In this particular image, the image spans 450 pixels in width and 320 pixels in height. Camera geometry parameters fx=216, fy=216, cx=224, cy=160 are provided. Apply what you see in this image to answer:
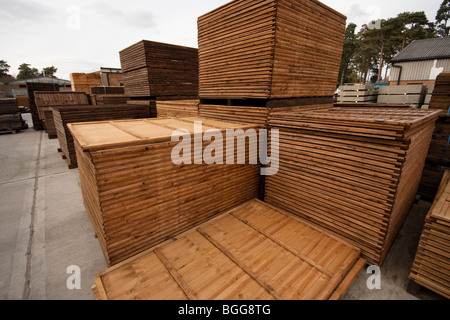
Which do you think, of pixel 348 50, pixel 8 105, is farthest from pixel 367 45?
pixel 8 105

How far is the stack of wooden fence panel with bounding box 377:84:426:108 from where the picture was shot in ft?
56.4

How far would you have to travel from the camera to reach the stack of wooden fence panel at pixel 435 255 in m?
3.04

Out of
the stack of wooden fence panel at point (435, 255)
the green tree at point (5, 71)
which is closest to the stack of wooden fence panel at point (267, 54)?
the stack of wooden fence panel at point (435, 255)

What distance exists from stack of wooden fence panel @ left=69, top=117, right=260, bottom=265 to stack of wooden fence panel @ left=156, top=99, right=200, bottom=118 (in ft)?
10.3

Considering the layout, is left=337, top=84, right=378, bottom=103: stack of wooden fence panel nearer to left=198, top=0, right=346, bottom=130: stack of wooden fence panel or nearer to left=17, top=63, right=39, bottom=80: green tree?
left=198, top=0, right=346, bottom=130: stack of wooden fence panel

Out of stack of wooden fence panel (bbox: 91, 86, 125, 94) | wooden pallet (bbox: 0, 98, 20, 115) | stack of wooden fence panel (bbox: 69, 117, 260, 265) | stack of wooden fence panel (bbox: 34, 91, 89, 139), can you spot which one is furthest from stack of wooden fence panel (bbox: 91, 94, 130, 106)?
stack of wooden fence panel (bbox: 69, 117, 260, 265)

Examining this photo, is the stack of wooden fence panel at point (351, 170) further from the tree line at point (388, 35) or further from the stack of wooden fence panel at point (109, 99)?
the tree line at point (388, 35)

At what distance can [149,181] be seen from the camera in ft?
12.0

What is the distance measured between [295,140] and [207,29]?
13.3ft

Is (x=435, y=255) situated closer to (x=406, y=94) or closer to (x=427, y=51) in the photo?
(x=406, y=94)

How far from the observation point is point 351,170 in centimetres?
379

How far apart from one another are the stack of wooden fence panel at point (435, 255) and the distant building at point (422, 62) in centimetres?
3166

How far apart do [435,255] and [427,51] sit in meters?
34.7
